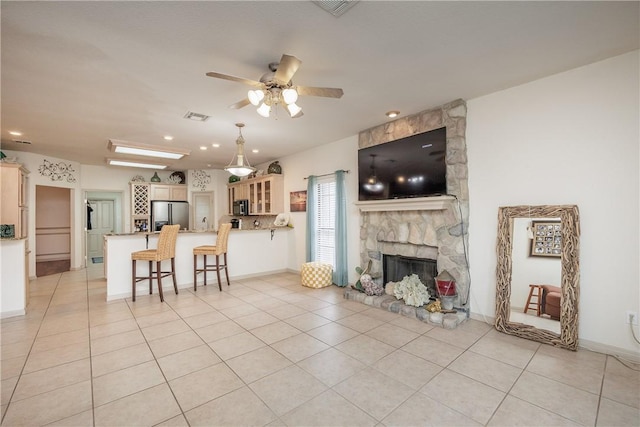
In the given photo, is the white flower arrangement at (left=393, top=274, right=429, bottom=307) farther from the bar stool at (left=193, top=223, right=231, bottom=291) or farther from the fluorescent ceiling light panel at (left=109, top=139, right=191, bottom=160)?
the fluorescent ceiling light panel at (left=109, top=139, right=191, bottom=160)

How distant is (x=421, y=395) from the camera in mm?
2008

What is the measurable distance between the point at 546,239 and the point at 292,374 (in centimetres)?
281

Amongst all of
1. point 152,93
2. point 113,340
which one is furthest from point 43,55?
point 113,340

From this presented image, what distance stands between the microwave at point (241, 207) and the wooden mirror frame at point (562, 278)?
5.82m

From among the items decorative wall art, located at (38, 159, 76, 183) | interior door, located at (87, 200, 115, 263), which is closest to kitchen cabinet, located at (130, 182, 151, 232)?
decorative wall art, located at (38, 159, 76, 183)

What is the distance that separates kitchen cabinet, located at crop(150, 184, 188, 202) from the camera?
784cm

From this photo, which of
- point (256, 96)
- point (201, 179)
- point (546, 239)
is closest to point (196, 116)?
point (256, 96)

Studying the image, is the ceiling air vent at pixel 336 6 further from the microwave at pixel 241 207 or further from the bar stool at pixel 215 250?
the microwave at pixel 241 207

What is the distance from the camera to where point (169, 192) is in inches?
316

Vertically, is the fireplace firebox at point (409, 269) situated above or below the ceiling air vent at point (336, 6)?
below

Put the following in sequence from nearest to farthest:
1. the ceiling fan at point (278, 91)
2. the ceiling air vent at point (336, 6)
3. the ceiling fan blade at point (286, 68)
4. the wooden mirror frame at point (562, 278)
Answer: the ceiling air vent at point (336, 6), the ceiling fan blade at point (286, 68), the ceiling fan at point (278, 91), the wooden mirror frame at point (562, 278)

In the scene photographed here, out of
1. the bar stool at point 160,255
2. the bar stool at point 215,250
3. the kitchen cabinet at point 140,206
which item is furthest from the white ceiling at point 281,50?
the kitchen cabinet at point 140,206

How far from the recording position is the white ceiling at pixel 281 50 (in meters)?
1.91

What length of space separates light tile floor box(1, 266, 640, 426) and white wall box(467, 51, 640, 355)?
2.05ft
